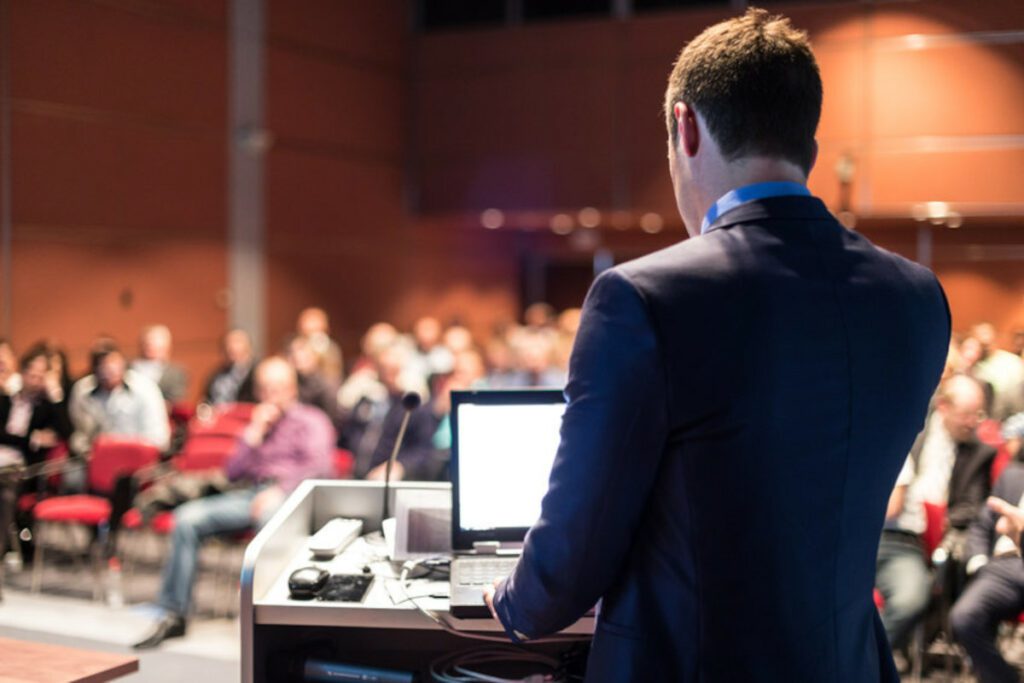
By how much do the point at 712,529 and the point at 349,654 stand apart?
1.64 metres

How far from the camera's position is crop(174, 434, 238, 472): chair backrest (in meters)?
6.39

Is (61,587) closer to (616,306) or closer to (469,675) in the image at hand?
(469,675)

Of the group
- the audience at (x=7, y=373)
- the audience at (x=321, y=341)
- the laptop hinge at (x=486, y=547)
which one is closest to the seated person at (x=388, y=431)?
the audience at (x=321, y=341)

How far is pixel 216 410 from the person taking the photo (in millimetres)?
7746

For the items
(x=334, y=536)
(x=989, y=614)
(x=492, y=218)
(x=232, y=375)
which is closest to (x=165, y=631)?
(x=334, y=536)

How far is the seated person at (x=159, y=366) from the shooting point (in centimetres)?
794

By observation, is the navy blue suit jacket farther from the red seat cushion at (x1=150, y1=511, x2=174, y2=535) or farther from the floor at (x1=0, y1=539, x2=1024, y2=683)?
the red seat cushion at (x1=150, y1=511, x2=174, y2=535)

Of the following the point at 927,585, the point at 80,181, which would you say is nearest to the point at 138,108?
the point at 80,181

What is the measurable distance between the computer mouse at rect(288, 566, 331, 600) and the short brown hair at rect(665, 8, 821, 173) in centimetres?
139

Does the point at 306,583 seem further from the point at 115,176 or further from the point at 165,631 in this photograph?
the point at 115,176

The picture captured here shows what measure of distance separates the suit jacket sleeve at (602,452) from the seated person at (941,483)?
3402 mm

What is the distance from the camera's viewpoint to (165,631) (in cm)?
514

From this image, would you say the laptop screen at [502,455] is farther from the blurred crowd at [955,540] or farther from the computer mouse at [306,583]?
the blurred crowd at [955,540]

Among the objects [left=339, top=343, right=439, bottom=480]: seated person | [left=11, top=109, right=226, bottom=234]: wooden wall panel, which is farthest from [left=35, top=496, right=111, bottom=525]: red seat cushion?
[left=11, top=109, right=226, bottom=234]: wooden wall panel
